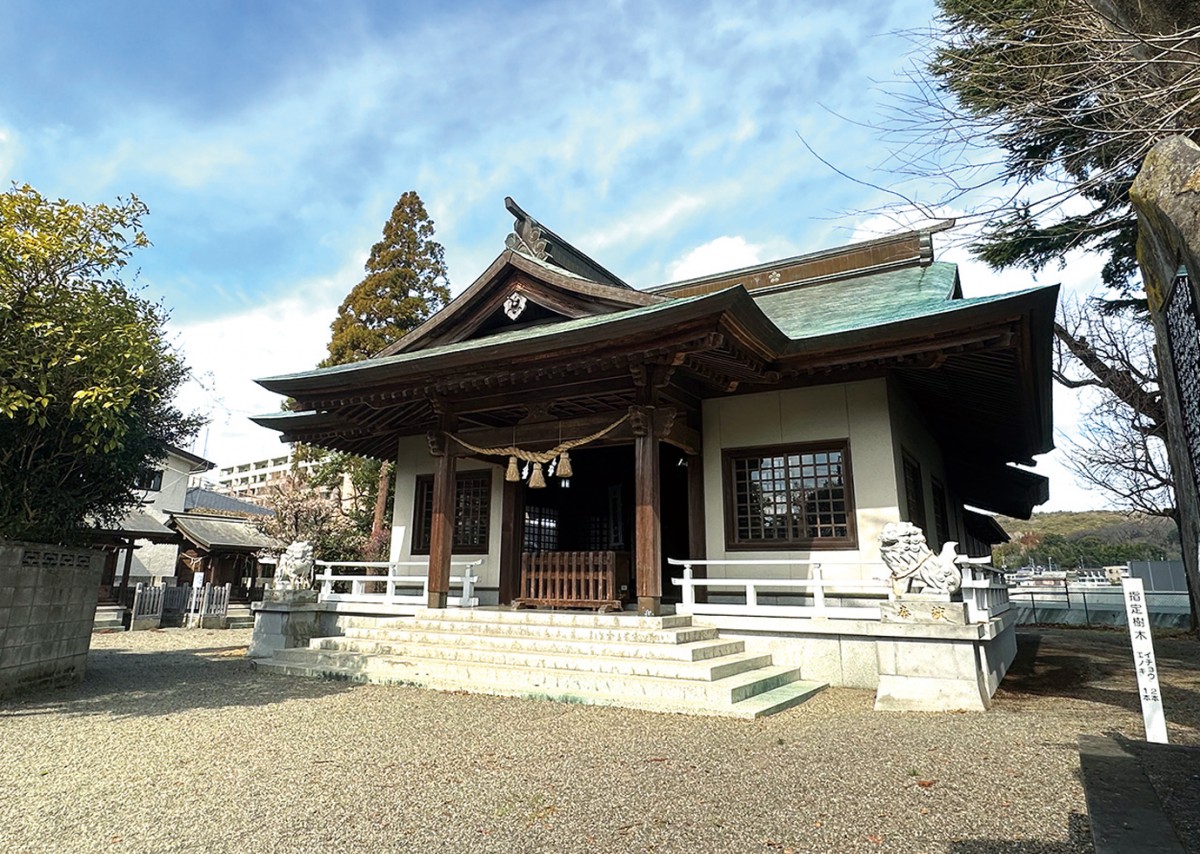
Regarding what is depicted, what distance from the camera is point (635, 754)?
5.01 metres

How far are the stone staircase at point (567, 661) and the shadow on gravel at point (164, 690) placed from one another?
571 mm

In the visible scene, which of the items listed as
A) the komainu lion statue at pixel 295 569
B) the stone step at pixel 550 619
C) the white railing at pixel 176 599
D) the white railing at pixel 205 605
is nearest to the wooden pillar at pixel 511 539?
the stone step at pixel 550 619

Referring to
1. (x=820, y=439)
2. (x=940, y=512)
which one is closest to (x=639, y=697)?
(x=820, y=439)

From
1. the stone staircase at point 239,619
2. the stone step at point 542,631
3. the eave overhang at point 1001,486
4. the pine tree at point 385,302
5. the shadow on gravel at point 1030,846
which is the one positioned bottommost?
the stone staircase at point 239,619

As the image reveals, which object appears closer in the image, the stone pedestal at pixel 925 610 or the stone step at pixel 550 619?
the stone pedestal at pixel 925 610

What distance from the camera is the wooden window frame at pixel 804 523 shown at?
9.52 metres

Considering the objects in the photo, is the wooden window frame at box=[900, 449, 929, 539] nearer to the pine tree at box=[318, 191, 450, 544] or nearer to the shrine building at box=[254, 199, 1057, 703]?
the shrine building at box=[254, 199, 1057, 703]

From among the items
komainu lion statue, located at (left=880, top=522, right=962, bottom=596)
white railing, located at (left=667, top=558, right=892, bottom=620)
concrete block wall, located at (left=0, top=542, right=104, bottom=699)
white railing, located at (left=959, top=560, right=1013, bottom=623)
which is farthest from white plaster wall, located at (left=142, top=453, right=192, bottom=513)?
white railing, located at (left=959, top=560, right=1013, bottom=623)

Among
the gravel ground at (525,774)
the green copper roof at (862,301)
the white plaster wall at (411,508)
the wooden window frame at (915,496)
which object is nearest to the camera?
the gravel ground at (525,774)

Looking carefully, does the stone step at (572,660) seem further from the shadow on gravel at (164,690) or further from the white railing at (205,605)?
the white railing at (205,605)

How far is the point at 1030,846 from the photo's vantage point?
322cm

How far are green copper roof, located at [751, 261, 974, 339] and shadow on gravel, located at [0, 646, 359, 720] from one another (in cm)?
796

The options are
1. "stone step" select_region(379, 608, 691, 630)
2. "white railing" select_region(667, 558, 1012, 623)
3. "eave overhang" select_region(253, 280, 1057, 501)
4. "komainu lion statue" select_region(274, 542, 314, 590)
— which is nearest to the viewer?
"white railing" select_region(667, 558, 1012, 623)

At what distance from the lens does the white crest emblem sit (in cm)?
1123
